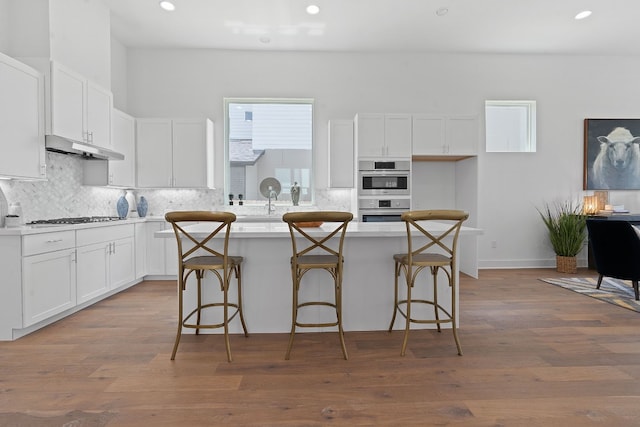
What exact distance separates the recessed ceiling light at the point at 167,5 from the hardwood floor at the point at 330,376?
11.8 ft

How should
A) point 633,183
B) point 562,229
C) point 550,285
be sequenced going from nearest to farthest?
point 550,285 → point 562,229 → point 633,183

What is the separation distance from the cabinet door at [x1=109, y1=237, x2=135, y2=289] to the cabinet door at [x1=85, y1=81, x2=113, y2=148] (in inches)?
47.1

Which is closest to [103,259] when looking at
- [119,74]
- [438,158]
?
[119,74]

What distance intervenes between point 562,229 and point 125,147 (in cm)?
650

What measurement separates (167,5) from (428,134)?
3.80 metres

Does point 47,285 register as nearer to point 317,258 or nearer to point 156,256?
point 156,256

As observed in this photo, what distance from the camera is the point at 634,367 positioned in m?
2.24

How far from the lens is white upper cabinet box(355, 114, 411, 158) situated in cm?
502

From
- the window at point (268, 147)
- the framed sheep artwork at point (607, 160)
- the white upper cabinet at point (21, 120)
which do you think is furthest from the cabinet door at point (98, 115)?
the framed sheep artwork at point (607, 160)

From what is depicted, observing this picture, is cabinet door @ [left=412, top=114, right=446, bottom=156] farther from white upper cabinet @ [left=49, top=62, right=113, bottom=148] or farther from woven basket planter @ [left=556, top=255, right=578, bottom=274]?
white upper cabinet @ [left=49, top=62, right=113, bottom=148]

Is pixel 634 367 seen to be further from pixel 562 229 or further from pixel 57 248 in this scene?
pixel 57 248

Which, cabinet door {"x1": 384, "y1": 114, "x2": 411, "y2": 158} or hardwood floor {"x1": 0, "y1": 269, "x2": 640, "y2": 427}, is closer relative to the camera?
hardwood floor {"x1": 0, "y1": 269, "x2": 640, "y2": 427}

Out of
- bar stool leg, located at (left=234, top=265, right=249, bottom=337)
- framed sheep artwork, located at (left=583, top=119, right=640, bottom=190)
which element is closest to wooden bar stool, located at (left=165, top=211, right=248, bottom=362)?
bar stool leg, located at (left=234, top=265, right=249, bottom=337)

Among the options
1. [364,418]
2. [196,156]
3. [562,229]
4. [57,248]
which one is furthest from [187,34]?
[562,229]
